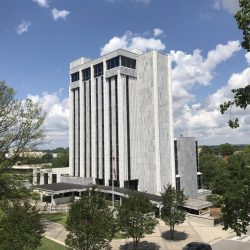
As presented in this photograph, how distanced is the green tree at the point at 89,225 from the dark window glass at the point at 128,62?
37.0 m

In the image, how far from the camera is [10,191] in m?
32.9

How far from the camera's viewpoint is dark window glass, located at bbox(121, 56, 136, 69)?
5956 cm

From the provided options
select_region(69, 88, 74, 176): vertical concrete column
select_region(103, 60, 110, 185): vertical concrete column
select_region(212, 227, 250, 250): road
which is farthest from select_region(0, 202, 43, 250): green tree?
select_region(69, 88, 74, 176): vertical concrete column

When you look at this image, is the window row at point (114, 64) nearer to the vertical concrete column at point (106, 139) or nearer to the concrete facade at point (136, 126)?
the concrete facade at point (136, 126)

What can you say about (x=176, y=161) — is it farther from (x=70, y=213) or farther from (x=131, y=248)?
(x=70, y=213)

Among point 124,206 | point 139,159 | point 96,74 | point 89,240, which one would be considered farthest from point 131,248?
point 96,74

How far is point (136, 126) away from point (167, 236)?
81.7 feet

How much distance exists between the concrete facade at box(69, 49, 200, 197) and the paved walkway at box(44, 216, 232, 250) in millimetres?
14846

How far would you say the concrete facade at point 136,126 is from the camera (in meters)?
57.7

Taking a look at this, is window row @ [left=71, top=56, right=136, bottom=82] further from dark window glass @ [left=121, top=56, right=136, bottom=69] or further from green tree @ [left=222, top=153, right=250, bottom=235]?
green tree @ [left=222, top=153, right=250, bottom=235]

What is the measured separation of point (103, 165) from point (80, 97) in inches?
587

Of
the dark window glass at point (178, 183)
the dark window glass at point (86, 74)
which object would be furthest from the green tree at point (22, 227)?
the dark window glass at point (86, 74)

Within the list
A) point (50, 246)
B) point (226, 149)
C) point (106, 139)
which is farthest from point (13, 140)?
point (226, 149)

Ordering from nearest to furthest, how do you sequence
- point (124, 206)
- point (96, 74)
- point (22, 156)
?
1. point (124, 206)
2. point (22, 156)
3. point (96, 74)
